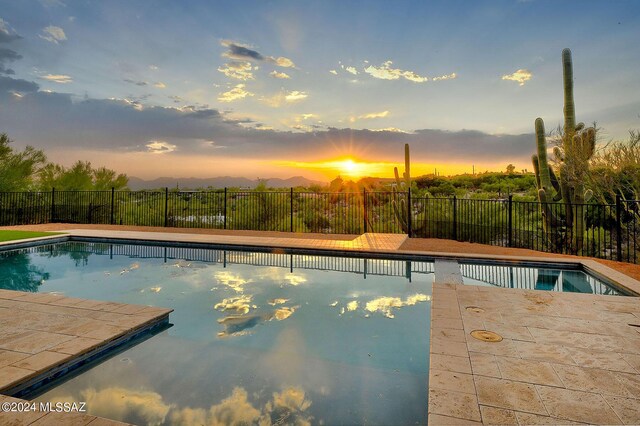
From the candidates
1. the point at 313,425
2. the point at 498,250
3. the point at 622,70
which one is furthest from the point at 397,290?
the point at 622,70

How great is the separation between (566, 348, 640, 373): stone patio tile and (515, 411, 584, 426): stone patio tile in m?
0.99

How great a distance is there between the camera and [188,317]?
4723 mm

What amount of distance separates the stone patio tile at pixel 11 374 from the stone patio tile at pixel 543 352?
4067 millimetres

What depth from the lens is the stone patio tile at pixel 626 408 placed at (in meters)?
2.18

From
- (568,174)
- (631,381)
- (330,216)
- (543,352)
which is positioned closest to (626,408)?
(631,381)

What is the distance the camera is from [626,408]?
2297mm

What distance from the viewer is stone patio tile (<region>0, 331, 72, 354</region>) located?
10.4 feet

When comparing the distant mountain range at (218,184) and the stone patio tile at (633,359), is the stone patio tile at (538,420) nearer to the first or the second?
the stone patio tile at (633,359)

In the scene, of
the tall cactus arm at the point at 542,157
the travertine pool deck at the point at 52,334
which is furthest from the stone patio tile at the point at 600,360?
the tall cactus arm at the point at 542,157

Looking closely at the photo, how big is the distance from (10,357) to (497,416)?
3.86 meters

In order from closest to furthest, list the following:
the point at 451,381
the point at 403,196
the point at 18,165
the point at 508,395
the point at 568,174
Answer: the point at 508,395
the point at 451,381
the point at 568,174
the point at 403,196
the point at 18,165

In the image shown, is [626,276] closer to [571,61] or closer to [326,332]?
[326,332]

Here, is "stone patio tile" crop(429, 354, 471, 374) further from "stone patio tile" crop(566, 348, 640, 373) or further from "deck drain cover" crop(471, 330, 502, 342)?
"stone patio tile" crop(566, 348, 640, 373)

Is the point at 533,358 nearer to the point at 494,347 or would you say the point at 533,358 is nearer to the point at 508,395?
the point at 494,347
